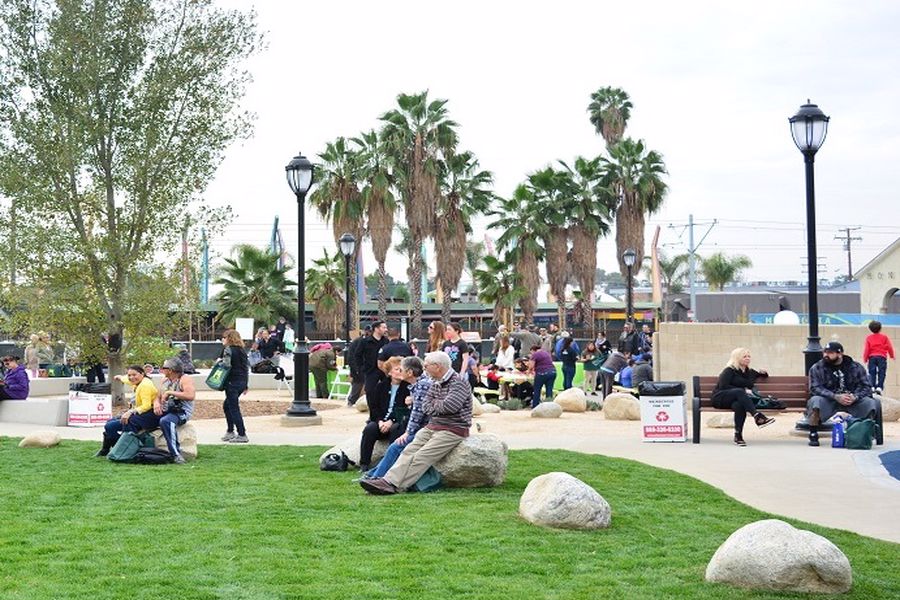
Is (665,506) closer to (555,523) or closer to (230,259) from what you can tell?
(555,523)

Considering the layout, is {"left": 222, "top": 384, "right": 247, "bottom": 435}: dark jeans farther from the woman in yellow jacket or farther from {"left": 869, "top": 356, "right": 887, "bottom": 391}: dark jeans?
{"left": 869, "top": 356, "right": 887, "bottom": 391}: dark jeans

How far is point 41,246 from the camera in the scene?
21.4m

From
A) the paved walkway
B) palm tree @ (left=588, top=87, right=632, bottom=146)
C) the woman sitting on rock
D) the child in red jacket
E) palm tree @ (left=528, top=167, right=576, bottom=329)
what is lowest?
the paved walkway

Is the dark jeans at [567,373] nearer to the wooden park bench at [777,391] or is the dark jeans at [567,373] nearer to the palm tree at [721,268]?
the wooden park bench at [777,391]

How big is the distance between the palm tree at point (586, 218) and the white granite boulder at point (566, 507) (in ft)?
Answer: 151

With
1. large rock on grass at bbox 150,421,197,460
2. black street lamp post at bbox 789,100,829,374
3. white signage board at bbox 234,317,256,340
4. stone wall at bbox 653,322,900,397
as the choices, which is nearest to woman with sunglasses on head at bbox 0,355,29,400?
large rock on grass at bbox 150,421,197,460

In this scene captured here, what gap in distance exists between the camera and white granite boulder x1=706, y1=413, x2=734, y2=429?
17.4 meters

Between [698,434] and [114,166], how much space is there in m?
12.4

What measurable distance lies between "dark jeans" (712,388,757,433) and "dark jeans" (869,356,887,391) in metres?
6.56

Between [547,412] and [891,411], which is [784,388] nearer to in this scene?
[891,411]

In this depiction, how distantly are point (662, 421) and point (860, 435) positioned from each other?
7.99 ft

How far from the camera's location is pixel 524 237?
5384 centimetres

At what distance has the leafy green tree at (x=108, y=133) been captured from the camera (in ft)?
70.5

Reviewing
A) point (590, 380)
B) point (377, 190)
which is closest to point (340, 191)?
point (377, 190)
